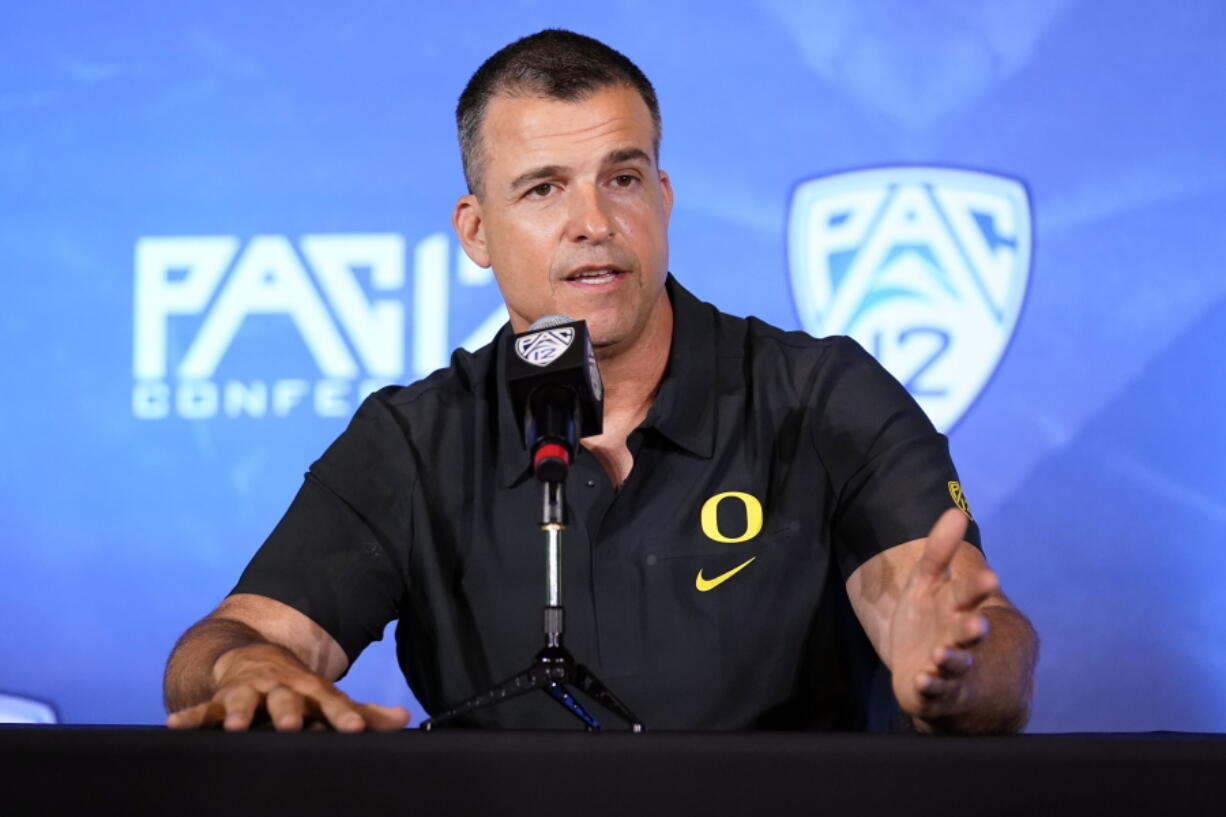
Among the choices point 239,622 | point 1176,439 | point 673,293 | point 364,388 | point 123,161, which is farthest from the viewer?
point 123,161

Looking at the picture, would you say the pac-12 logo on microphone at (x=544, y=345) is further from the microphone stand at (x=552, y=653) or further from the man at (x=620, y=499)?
the man at (x=620, y=499)

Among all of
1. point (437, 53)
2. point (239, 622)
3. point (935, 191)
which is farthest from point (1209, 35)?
point (239, 622)

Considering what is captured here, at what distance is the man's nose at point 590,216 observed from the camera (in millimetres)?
2035

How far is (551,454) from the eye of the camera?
1.27 m

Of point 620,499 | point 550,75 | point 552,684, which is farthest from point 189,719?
point 550,75

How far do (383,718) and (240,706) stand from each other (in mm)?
134

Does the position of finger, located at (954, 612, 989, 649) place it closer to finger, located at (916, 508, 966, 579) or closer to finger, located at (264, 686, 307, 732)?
finger, located at (916, 508, 966, 579)

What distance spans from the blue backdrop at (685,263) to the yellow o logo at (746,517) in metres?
0.86

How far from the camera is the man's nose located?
2.04 metres

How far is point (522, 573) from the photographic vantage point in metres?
1.98

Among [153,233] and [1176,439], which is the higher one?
[153,233]

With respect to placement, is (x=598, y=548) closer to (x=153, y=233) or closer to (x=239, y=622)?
(x=239, y=622)

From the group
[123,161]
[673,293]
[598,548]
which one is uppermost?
[123,161]

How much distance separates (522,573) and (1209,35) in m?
1.79
